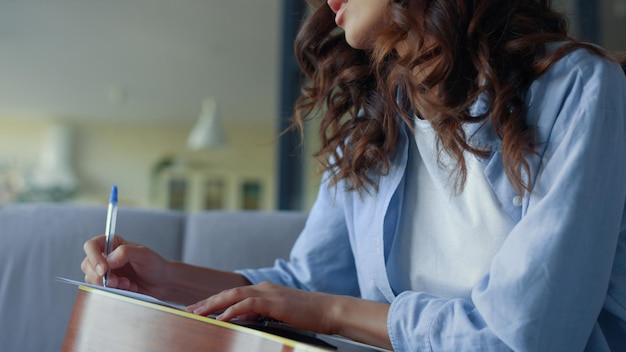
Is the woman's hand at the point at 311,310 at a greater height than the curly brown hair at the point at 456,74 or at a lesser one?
lesser

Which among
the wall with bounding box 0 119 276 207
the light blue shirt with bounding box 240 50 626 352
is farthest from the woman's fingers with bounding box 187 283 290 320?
the wall with bounding box 0 119 276 207

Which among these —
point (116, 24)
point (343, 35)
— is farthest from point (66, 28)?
point (343, 35)

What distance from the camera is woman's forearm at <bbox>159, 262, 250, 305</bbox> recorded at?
1039 millimetres

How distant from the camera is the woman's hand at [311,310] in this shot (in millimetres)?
802

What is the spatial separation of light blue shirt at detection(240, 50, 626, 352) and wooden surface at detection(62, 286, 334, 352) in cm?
21

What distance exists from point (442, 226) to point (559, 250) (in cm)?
25

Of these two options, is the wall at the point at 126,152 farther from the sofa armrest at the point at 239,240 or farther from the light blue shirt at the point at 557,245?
the light blue shirt at the point at 557,245

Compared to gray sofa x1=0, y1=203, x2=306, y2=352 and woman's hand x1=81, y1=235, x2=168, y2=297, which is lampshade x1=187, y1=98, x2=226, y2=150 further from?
woman's hand x1=81, y1=235, x2=168, y2=297

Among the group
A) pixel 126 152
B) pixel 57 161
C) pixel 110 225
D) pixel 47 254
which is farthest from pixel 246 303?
pixel 126 152

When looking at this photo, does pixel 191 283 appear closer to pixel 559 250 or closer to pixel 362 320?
pixel 362 320

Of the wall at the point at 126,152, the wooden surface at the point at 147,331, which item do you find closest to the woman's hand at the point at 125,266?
the wooden surface at the point at 147,331

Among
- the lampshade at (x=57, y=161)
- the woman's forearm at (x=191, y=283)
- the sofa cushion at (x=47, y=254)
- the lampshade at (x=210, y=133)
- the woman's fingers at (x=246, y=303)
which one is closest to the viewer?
the woman's fingers at (x=246, y=303)

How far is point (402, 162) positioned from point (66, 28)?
4798 millimetres

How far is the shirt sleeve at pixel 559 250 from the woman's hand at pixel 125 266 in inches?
16.7
